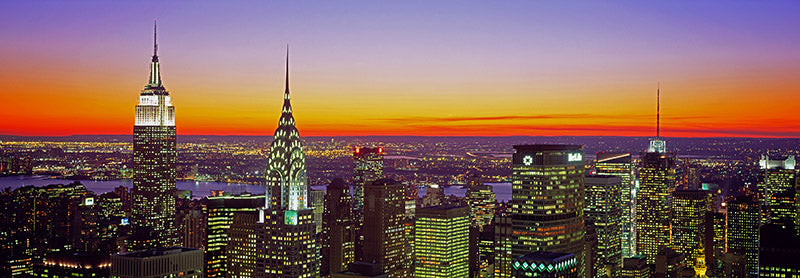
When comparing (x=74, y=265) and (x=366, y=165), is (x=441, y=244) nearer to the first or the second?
(x=74, y=265)

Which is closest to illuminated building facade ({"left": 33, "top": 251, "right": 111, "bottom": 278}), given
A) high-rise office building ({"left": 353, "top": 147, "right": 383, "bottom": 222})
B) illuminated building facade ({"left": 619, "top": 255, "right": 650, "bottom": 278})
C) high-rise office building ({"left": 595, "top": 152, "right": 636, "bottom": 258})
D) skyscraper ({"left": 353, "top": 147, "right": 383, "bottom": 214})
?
high-rise office building ({"left": 353, "top": 147, "right": 383, "bottom": 222})

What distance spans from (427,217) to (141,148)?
233ft

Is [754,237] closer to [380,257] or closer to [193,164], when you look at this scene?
[380,257]

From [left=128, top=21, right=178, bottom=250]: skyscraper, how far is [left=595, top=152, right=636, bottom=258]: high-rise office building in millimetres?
72038

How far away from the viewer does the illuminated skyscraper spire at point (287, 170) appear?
7050cm

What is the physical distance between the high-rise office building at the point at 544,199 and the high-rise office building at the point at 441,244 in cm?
1760

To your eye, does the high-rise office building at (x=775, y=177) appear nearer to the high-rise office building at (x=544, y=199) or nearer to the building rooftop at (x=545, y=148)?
the high-rise office building at (x=544, y=199)

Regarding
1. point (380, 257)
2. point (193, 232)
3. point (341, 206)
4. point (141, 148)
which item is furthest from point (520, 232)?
point (141, 148)

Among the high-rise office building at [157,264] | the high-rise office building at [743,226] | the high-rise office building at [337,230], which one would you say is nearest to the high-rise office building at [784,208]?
the high-rise office building at [743,226]

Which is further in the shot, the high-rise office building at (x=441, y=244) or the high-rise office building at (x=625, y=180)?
the high-rise office building at (x=625, y=180)

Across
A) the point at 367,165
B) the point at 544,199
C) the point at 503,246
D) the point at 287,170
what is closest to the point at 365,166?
the point at 367,165

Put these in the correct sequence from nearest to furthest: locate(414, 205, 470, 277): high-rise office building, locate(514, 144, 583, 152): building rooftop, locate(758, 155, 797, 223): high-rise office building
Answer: locate(514, 144, 583, 152): building rooftop < locate(414, 205, 470, 277): high-rise office building < locate(758, 155, 797, 223): high-rise office building

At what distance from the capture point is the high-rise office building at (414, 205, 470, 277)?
357 ft

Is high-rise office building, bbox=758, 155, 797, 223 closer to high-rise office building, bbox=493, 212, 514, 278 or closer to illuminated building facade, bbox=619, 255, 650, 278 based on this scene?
illuminated building facade, bbox=619, 255, 650, 278
